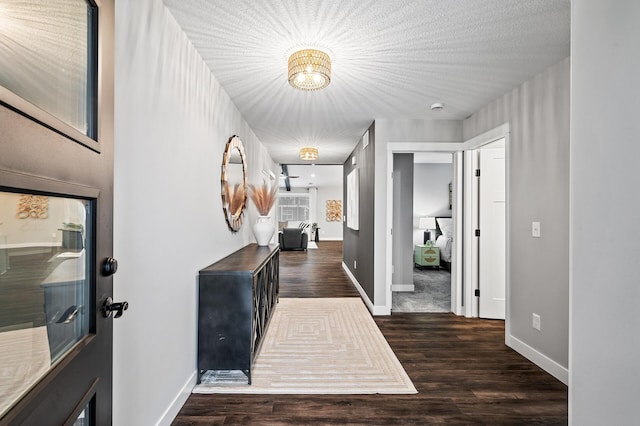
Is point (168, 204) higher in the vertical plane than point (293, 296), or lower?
higher

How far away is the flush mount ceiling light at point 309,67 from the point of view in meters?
2.19

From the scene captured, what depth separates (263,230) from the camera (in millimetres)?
3811

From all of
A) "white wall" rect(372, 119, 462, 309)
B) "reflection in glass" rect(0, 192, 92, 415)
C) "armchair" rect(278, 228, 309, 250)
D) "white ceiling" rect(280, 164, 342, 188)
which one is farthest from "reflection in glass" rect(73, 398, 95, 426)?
"armchair" rect(278, 228, 309, 250)

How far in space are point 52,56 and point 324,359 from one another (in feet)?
8.41

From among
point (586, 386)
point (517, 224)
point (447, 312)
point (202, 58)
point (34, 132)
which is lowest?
point (447, 312)

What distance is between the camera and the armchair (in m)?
10.6

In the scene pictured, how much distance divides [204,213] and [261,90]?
131 centimetres

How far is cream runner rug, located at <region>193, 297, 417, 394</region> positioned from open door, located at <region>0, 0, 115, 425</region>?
4.93ft

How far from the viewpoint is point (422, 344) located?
3.06 m

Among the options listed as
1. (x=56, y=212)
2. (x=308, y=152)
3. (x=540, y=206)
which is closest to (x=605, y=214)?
(x=56, y=212)

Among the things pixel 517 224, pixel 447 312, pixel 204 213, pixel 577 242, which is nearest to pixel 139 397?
pixel 204 213

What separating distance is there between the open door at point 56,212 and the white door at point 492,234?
3.78 m

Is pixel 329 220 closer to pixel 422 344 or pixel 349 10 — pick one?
pixel 422 344

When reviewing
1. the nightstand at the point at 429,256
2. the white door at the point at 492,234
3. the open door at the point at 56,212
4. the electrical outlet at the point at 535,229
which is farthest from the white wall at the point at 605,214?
the nightstand at the point at 429,256
